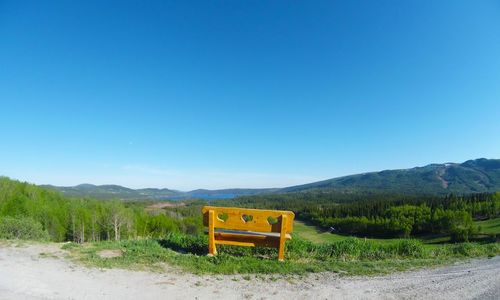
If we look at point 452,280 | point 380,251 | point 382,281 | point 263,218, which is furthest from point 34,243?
point 452,280

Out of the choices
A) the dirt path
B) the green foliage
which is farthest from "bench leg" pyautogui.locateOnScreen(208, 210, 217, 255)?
the green foliage

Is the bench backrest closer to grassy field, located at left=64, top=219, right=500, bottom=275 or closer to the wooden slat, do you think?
the wooden slat

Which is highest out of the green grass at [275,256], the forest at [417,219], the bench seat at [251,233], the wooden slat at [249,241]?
the bench seat at [251,233]

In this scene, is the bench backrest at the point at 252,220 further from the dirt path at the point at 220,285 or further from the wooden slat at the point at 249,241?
A: the dirt path at the point at 220,285

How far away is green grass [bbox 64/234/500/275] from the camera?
7324mm

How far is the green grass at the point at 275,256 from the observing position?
288 inches

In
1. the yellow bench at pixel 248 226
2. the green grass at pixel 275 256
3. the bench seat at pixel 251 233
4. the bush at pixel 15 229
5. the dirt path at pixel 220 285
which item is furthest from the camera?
the bush at pixel 15 229

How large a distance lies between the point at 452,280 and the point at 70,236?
5949cm

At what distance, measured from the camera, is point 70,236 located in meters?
52.0

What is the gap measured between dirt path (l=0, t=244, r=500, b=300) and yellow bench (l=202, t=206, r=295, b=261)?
6.59 ft

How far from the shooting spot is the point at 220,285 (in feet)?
20.2

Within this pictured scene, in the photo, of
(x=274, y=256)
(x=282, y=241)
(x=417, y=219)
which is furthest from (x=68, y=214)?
(x=417, y=219)

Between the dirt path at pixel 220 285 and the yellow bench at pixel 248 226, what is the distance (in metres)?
2.01

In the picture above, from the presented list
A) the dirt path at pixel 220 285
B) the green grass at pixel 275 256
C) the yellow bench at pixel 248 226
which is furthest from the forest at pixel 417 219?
the yellow bench at pixel 248 226
